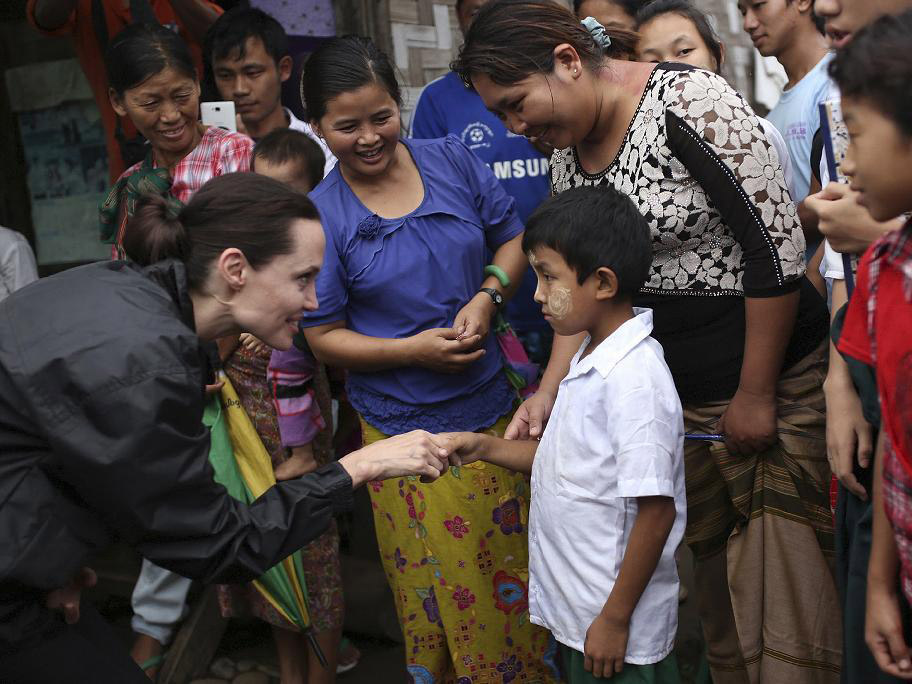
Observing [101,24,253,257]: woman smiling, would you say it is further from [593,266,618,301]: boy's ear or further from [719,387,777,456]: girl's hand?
[719,387,777,456]: girl's hand

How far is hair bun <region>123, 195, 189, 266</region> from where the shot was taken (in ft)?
6.81

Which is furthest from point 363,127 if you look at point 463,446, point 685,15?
point 685,15

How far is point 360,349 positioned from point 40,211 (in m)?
3.39

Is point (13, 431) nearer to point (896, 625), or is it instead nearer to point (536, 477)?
point (536, 477)

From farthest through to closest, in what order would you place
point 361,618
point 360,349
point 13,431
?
point 361,618
point 360,349
point 13,431

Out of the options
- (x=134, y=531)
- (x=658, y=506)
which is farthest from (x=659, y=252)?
(x=134, y=531)

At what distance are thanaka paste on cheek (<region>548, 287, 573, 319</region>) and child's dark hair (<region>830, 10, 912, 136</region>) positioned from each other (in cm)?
84

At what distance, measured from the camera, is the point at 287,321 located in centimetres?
225

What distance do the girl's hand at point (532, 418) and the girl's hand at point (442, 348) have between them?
205 millimetres

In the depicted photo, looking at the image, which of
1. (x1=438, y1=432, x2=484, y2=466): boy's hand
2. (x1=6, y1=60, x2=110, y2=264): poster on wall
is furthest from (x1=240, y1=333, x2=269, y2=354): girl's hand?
(x1=6, y1=60, x2=110, y2=264): poster on wall

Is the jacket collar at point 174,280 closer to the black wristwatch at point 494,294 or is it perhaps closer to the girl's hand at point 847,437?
the black wristwatch at point 494,294

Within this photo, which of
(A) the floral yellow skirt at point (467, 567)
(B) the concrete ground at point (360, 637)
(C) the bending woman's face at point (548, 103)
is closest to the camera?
(C) the bending woman's face at point (548, 103)

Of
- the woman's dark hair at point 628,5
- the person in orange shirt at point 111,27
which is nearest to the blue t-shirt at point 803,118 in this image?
the woman's dark hair at point 628,5

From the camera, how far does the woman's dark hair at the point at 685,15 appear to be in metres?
3.38
